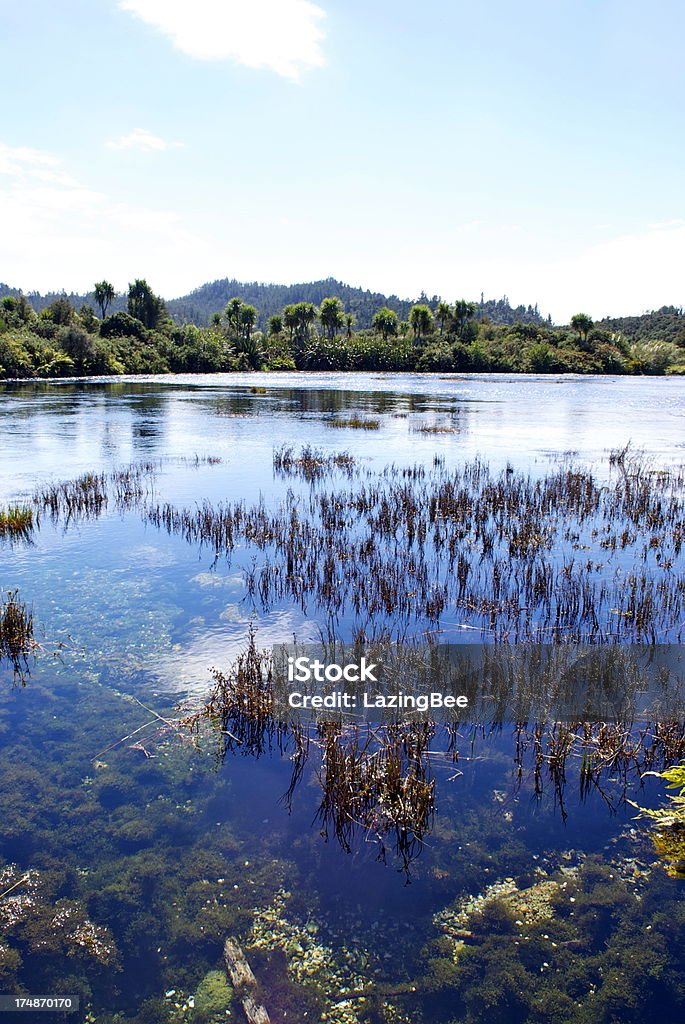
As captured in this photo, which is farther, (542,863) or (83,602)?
(83,602)

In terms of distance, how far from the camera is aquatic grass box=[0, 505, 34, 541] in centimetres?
1705

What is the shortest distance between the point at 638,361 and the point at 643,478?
446 ft

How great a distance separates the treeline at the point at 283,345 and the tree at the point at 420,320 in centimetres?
22

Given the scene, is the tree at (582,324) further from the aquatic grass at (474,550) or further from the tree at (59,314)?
the aquatic grass at (474,550)

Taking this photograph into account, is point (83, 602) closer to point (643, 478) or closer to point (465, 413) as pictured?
point (643, 478)

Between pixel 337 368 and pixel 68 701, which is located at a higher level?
pixel 337 368

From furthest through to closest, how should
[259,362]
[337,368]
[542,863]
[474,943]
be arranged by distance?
[337,368] → [259,362] → [542,863] → [474,943]

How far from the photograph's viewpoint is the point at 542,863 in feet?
20.6

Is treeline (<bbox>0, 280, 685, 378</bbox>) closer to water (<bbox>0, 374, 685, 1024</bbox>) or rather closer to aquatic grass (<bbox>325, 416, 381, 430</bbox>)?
aquatic grass (<bbox>325, 416, 381, 430</bbox>)

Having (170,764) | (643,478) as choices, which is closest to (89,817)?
(170,764)

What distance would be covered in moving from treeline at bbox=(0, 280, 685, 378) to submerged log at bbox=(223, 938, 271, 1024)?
278 ft

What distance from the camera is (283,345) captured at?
140 meters

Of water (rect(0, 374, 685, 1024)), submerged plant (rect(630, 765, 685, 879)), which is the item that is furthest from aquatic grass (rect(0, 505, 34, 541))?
submerged plant (rect(630, 765, 685, 879))

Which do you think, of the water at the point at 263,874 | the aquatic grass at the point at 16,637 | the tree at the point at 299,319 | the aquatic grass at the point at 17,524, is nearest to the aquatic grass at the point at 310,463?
the aquatic grass at the point at 17,524
